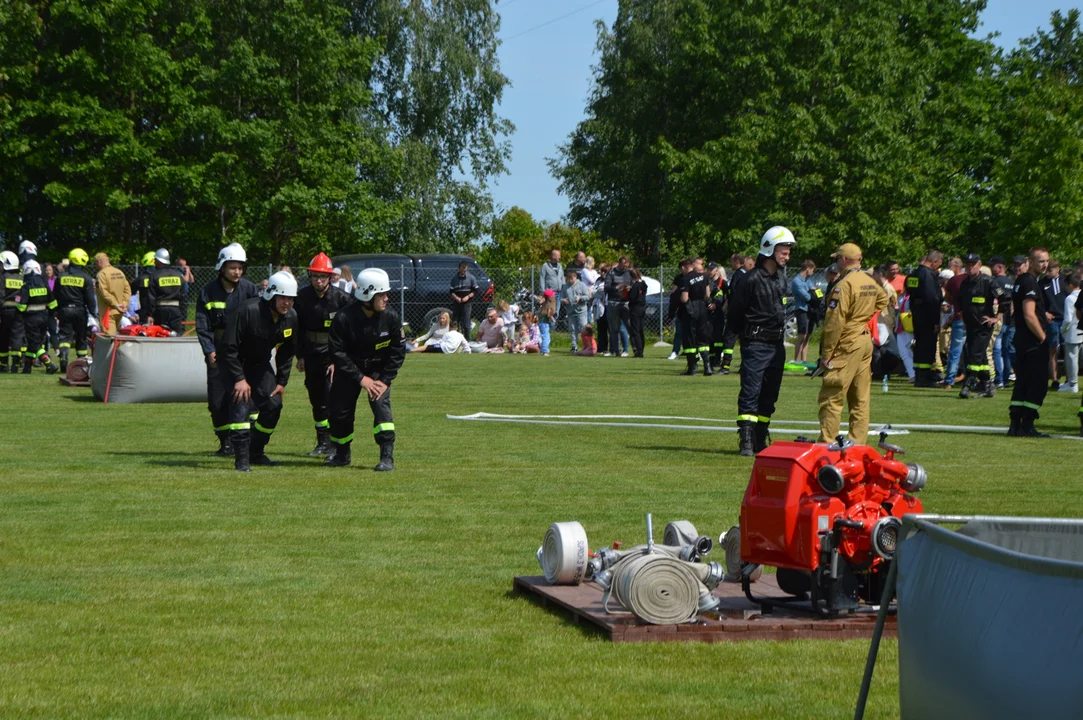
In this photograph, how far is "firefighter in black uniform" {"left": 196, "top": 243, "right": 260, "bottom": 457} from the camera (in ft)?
47.4

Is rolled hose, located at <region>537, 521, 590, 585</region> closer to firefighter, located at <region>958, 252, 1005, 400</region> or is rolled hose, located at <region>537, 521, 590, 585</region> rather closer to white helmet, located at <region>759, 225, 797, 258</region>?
white helmet, located at <region>759, 225, 797, 258</region>

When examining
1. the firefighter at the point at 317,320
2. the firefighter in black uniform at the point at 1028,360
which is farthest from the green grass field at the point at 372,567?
the firefighter at the point at 317,320

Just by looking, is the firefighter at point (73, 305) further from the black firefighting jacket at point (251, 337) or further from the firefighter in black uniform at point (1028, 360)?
the firefighter in black uniform at point (1028, 360)

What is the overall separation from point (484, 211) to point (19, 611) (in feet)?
→ 147

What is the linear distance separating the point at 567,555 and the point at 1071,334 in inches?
692

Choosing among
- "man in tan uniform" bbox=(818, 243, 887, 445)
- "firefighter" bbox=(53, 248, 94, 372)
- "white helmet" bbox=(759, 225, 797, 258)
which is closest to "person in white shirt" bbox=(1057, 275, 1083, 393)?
"white helmet" bbox=(759, 225, 797, 258)

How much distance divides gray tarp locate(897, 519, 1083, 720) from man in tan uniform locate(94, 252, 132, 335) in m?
22.6

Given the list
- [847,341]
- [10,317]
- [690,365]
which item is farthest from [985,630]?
[10,317]

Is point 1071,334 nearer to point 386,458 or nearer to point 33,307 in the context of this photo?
point 386,458

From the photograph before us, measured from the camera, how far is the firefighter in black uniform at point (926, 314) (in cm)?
2431

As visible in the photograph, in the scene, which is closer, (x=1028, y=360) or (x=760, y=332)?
(x=760, y=332)

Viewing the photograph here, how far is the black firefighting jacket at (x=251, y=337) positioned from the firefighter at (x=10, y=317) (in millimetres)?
14595

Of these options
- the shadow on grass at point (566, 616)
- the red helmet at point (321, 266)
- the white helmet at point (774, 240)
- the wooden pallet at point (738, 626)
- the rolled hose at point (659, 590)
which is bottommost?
the shadow on grass at point (566, 616)

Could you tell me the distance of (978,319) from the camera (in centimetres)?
2230
